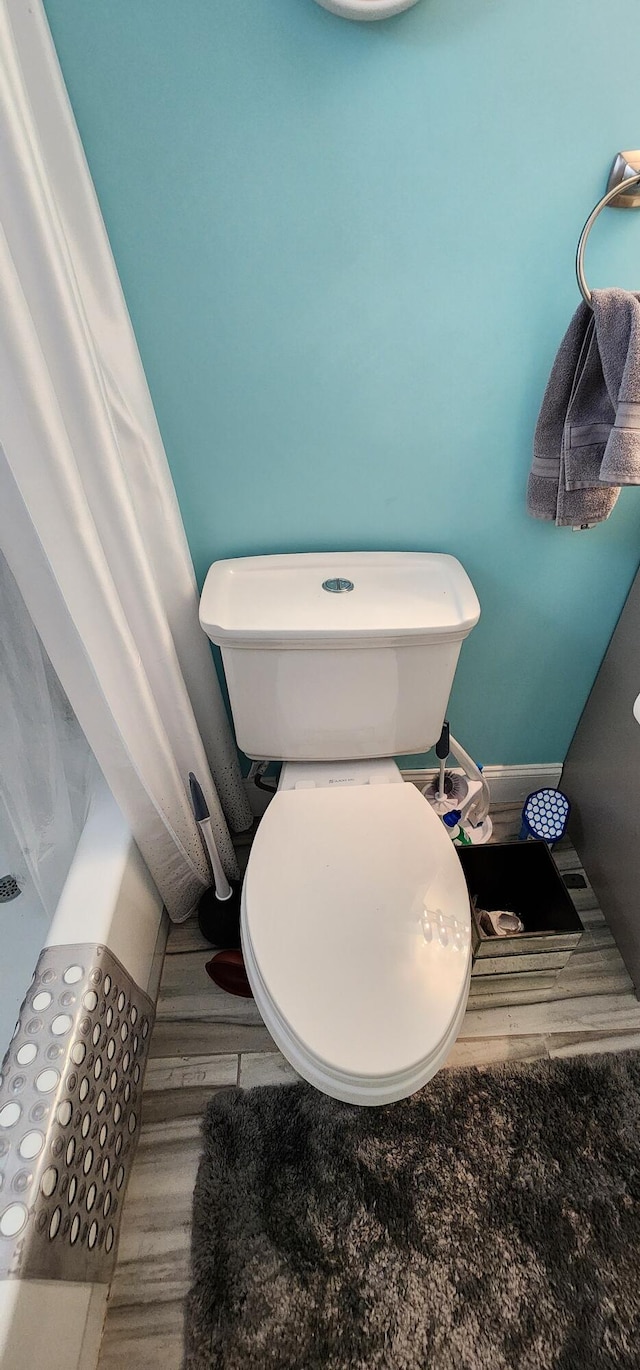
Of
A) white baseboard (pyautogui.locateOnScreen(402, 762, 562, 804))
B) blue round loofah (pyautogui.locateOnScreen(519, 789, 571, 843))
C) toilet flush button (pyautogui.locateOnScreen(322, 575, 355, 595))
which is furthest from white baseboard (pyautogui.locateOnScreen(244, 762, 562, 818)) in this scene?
toilet flush button (pyautogui.locateOnScreen(322, 575, 355, 595))

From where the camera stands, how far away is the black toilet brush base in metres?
1.37

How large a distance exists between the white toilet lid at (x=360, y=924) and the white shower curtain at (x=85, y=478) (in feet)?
0.92

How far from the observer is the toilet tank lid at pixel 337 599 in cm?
105

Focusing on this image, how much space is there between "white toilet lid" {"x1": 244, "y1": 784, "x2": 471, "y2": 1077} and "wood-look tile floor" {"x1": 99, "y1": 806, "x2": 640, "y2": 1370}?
44 cm

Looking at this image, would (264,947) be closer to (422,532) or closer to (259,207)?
(422,532)

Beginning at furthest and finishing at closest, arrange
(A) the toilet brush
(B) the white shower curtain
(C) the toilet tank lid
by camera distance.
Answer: (A) the toilet brush < (C) the toilet tank lid < (B) the white shower curtain

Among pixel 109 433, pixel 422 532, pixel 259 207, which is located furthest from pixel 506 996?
pixel 259 207

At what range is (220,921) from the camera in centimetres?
137

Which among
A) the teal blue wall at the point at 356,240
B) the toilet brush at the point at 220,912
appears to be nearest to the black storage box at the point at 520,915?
the toilet brush at the point at 220,912

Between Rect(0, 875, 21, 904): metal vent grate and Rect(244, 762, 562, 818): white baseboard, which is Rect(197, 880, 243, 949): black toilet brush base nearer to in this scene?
Rect(244, 762, 562, 818): white baseboard

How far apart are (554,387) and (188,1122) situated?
4.66 feet

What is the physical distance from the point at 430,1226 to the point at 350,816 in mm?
690

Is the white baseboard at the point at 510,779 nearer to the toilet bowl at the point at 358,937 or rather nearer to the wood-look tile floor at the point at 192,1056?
the wood-look tile floor at the point at 192,1056

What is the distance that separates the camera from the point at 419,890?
1020mm
